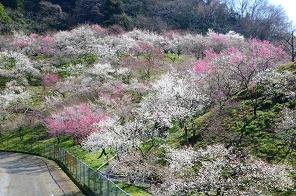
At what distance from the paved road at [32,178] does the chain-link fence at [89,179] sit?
0.82 meters

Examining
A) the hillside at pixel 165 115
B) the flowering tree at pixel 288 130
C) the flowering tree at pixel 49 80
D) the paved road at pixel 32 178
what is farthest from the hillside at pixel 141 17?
the flowering tree at pixel 288 130

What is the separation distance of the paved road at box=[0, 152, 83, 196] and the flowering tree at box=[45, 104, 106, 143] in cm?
439

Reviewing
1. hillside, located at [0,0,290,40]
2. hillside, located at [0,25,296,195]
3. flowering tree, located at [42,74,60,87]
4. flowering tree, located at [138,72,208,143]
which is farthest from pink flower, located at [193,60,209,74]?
hillside, located at [0,0,290,40]

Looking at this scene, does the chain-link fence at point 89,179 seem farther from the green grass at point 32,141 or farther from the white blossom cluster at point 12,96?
the white blossom cluster at point 12,96

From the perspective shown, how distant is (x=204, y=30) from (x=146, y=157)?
79.0 meters

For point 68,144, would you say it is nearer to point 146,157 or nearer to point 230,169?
point 146,157

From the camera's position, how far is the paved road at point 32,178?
99.6ft

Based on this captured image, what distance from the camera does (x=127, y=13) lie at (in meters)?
109

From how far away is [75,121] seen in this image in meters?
47.9

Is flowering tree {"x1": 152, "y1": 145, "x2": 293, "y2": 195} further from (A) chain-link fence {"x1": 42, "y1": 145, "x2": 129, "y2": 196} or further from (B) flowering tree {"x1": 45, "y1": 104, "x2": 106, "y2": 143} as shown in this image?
(B) flowering tree {"x1": 45, "y1": 104, "x2": 106, "y2": 143}

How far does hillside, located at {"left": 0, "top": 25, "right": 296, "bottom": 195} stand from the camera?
24737 mm

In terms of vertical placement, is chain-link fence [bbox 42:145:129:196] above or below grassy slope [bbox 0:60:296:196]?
below

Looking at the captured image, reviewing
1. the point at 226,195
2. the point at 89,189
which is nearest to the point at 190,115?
the point at 89,189

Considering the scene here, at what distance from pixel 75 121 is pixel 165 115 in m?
15.4
